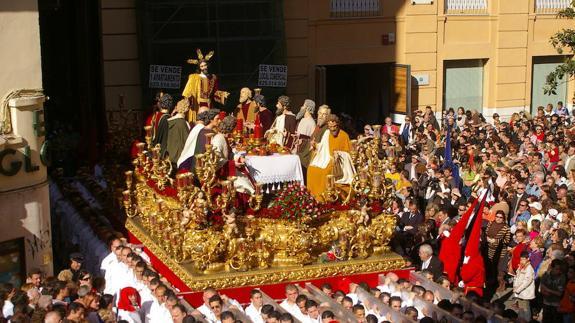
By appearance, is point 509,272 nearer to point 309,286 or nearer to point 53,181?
point 309,286

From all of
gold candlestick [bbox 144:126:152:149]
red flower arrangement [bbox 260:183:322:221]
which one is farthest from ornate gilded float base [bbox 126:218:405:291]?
gold candlestick [bbox 144:126:152:149]

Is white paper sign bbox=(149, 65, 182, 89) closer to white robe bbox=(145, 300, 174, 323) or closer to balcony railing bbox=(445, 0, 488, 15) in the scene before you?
balcony railing bbox=(445, 0, 488, 15)

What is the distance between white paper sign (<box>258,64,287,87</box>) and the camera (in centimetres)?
2650

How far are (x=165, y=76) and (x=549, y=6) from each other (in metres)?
12.1

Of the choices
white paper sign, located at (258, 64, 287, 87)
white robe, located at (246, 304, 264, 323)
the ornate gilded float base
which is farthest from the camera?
white paper sign, located at (258, 64, 287, 87)

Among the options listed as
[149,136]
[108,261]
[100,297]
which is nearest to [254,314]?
[100,297]

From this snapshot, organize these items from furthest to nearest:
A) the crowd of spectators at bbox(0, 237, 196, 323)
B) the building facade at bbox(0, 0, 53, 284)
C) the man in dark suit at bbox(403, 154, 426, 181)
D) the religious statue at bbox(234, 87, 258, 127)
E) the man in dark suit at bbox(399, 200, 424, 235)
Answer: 1. the man in dark suit at bbox(403, 154, 426, 181)
2. the religious statue at bbox(234, 87, 258, 127)
3. the man in dark suit at bbox(399, 200, 424, 235)
4. the building facade at bbox(0, 0, 53, 284)
5. the crowd of spectators at bbox(0, 237, 196, 323)

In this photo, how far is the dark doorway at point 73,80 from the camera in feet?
78.9

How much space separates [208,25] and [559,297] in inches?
545

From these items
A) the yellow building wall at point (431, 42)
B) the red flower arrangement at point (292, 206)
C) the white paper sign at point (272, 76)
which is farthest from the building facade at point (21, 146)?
the yellow building wall at point (431, 42)

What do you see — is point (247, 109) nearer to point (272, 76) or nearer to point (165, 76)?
point (165, 76)

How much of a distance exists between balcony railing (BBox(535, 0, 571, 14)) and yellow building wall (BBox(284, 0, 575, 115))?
0.66ft

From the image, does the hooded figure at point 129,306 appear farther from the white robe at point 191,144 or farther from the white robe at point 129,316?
the white robe at point 191,144

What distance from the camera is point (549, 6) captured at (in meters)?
30.4
